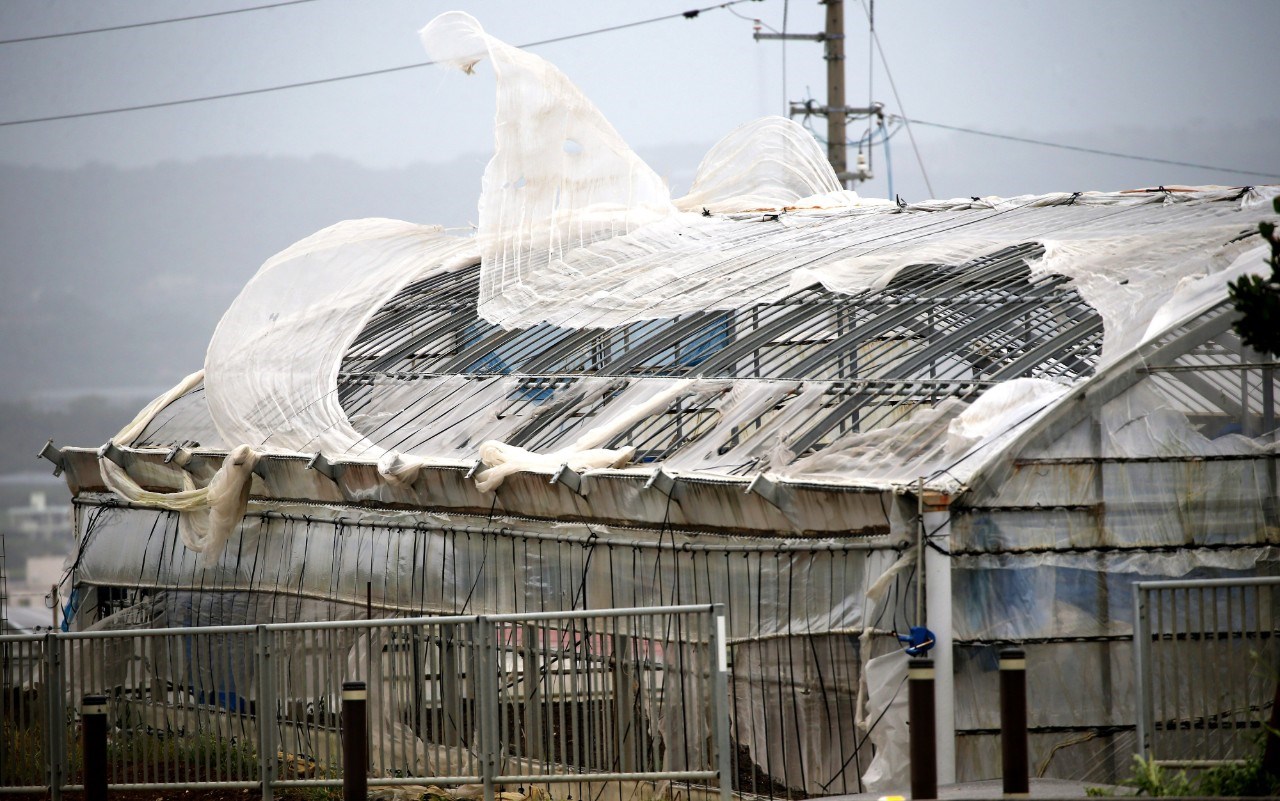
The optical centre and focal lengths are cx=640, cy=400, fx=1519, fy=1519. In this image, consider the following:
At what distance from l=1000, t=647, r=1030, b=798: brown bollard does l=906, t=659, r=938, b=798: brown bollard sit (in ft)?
1.39

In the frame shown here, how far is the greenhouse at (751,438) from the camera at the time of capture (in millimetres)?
10953

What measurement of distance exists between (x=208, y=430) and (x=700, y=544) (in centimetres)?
886

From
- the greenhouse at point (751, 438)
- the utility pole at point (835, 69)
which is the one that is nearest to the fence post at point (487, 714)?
the greenhouse at point (751, 438)

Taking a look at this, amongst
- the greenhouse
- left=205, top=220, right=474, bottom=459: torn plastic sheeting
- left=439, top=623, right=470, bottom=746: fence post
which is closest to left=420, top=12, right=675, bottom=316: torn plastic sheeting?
the greenhouse

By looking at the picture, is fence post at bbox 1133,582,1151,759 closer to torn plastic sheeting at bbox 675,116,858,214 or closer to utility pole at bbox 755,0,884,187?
torn plastic sheeting at bbox 675,116,858,214

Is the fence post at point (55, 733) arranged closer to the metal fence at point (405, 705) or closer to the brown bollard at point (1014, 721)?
the metal fence at point (405, 705)

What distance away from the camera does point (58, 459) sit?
19938mm

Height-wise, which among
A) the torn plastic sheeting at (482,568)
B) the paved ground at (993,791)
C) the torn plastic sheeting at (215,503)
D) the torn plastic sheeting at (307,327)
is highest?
the torn plastic sheeting at (307,327)

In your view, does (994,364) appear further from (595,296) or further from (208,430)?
(208,430)

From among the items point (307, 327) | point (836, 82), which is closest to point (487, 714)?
point (307, 327)

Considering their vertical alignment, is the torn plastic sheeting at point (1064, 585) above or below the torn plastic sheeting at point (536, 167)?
below

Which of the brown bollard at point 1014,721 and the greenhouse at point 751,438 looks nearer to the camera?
the brown bollard at point 1014,721

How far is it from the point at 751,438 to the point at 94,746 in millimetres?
5675

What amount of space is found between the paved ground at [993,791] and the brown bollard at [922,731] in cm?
61
